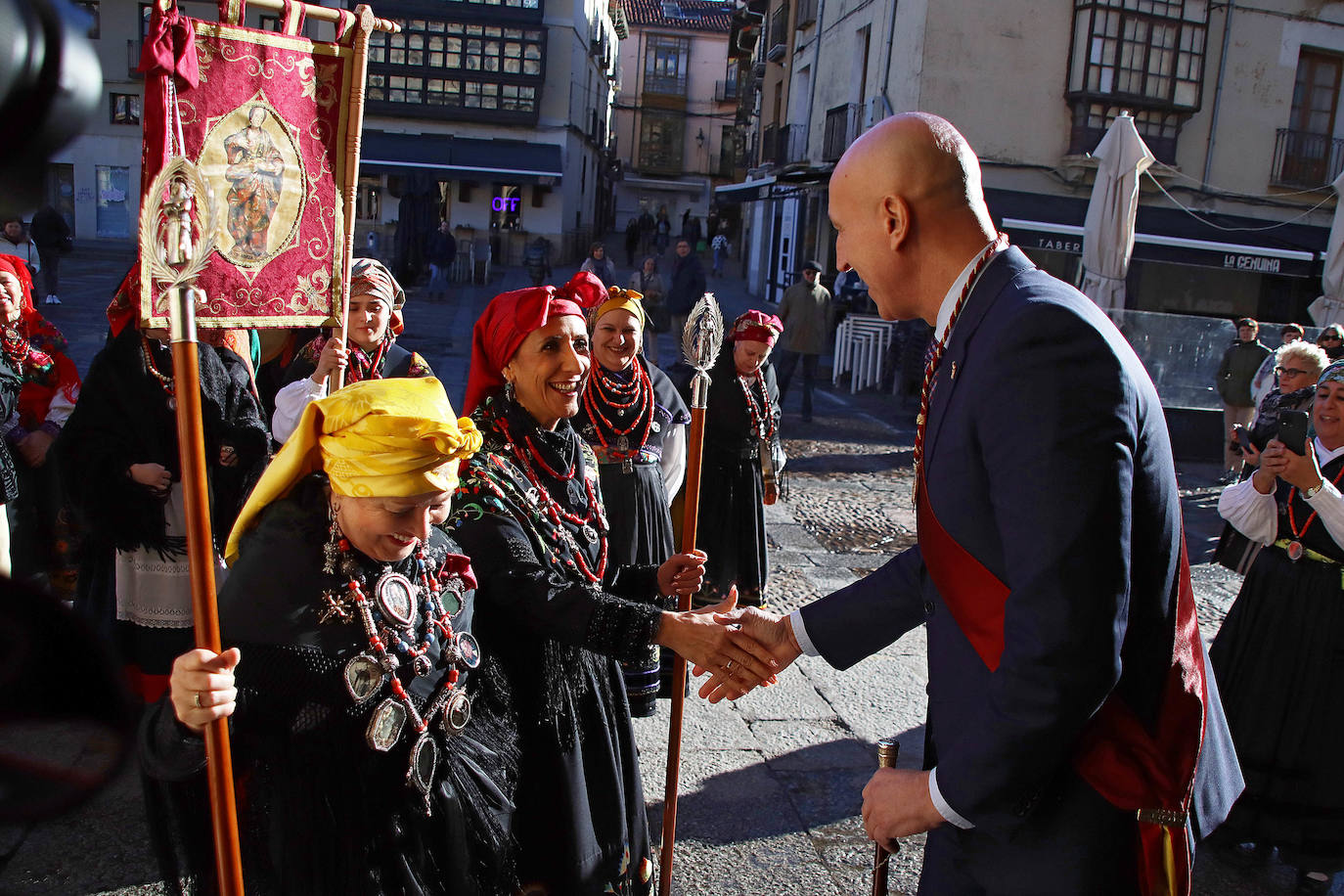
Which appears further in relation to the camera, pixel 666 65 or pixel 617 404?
pixel 666 65

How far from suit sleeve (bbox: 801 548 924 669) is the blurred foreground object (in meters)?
1.98

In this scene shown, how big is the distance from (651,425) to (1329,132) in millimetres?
21273

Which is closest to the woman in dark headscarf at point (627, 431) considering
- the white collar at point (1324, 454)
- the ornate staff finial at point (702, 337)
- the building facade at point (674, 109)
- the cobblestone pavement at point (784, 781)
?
the cobblestone pavement at point (784, 781)

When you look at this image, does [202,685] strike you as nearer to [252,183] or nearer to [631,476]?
[252,183]

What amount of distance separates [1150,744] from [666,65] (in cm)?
5989

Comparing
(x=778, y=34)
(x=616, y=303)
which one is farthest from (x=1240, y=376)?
(x=778, y=34)

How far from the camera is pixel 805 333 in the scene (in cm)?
1288

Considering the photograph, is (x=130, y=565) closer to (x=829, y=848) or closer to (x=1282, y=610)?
(x=829, y=848)

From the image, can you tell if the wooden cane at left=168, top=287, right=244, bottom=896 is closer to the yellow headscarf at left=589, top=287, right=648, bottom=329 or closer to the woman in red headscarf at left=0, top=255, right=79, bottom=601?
the yellow headscarf at left=589, top=287, right=648, bottom=329

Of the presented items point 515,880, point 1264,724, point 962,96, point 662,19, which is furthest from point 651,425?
point 662,19

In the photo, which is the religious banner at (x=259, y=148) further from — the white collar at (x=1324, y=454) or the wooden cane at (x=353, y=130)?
the white collar at (x=1324, y=454)

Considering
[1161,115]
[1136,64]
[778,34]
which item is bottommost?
[1161,115]

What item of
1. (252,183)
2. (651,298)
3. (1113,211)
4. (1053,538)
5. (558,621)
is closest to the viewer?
(1053,538)

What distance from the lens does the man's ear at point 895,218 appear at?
1899 millimetres
